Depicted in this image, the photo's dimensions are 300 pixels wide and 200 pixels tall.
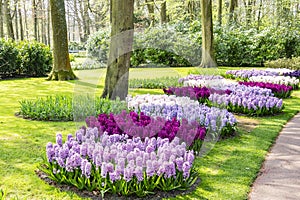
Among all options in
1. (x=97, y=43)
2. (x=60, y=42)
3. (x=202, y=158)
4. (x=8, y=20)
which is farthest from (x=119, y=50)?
(x=8, y=20)

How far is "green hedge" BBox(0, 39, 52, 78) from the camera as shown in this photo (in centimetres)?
1457

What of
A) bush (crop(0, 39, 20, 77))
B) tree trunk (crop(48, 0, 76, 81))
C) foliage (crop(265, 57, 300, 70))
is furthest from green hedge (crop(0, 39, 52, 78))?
foliage (crop(265, 57, 300, 70))

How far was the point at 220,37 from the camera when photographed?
20172 mm

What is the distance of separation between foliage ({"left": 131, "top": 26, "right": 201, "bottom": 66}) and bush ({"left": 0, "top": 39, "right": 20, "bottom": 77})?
18.7 ft

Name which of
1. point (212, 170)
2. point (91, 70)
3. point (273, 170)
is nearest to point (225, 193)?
point (212, 170)

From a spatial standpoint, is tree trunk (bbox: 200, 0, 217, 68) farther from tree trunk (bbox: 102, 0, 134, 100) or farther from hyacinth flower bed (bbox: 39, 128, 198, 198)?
hyacinth flower bed (bbox: 39, 128, 198, 198)

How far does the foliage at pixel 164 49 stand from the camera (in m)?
17.2

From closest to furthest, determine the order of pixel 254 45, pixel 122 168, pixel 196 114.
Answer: pixel 122 168
pixel 196 114
pixel 254 45

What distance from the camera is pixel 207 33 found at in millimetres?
14898

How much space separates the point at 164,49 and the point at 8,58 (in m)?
7.78

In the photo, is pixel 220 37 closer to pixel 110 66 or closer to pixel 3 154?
pixel 110 66

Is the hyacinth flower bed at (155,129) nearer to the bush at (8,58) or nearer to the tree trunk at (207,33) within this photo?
the tree trunk at (207,33)

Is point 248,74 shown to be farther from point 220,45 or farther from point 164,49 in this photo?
point 220,45

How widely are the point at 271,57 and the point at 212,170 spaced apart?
16.1 m
